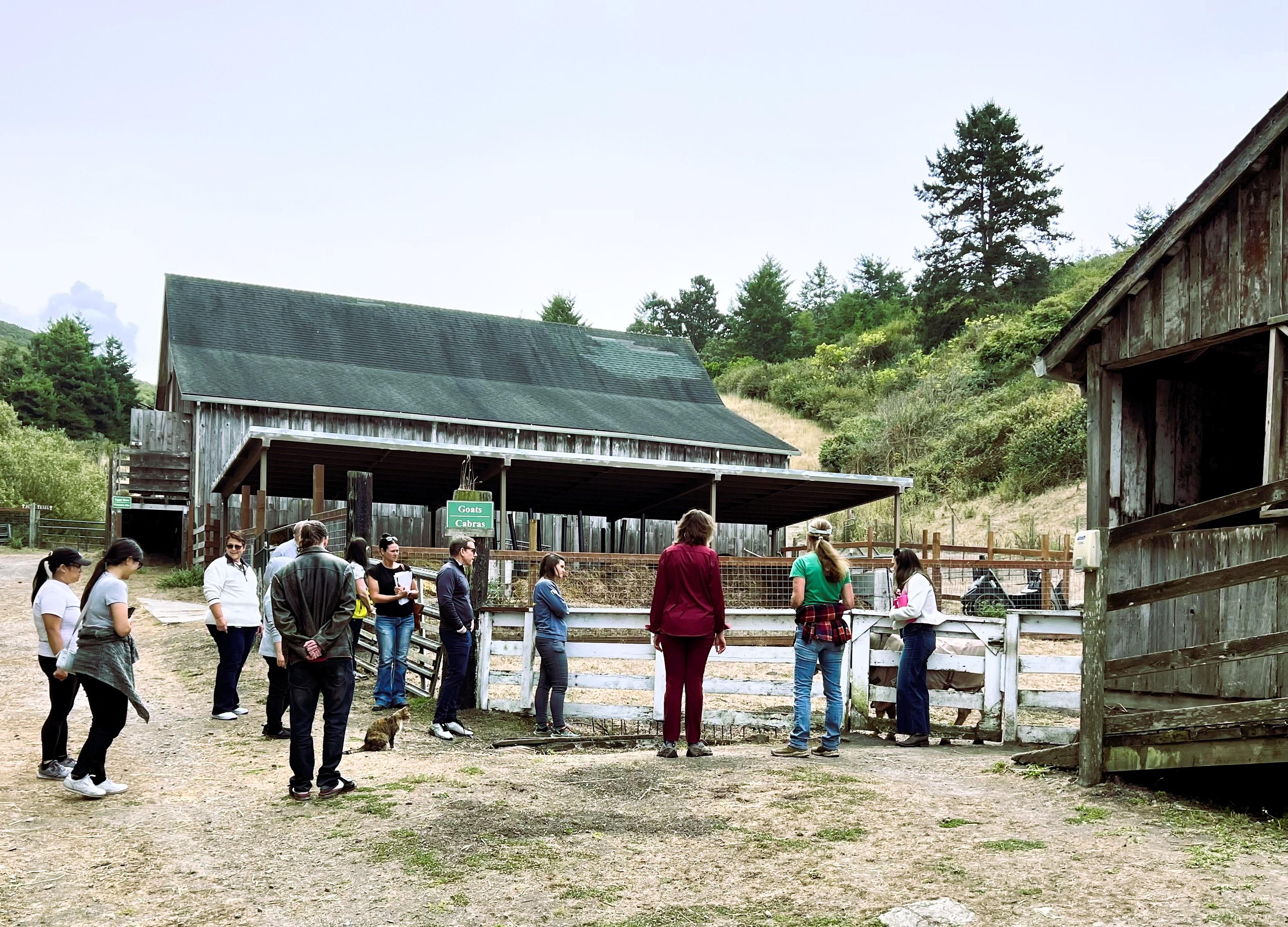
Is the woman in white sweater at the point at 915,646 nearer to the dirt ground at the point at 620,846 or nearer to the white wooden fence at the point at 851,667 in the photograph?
the white wooden fence at the point at 851,667

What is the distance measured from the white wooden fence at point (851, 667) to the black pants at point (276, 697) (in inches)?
76.7

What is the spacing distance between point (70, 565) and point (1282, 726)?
6.77 meters

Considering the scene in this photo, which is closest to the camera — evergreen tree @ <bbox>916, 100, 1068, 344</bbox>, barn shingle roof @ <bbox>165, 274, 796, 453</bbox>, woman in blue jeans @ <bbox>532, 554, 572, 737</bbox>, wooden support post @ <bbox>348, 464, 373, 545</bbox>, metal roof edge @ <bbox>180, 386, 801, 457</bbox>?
woman in blue jeans @ <bbox>532, 554, 572, 737</bbox>

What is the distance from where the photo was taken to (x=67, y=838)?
236 inches

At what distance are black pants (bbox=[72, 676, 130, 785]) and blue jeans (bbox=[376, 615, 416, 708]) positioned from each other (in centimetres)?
339

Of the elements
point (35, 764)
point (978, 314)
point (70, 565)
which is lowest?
point (35, 764)

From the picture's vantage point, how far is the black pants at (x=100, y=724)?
668 centimetres

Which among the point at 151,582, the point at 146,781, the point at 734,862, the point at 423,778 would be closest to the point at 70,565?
the point at 146,781

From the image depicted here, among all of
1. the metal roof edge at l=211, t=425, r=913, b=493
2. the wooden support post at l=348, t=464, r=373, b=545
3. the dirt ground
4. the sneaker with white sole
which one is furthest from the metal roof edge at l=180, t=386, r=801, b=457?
the sneaker with white sole

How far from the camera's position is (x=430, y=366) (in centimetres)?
3219

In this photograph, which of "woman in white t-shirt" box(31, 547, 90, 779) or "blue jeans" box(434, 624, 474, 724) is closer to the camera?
"woman in white t-shirt" box(31, 547, 90, 779)

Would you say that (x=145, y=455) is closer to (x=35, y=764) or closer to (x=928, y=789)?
(x=35, y=764)

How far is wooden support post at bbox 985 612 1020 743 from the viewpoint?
360 inches

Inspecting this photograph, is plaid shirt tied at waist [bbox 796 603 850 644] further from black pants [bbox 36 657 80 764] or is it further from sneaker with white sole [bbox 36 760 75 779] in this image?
sneaker with white sole [bbox 36 760 75 779]
